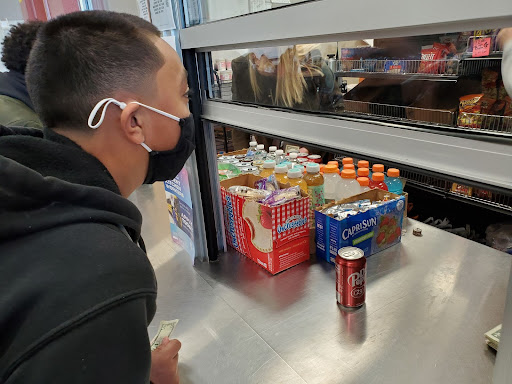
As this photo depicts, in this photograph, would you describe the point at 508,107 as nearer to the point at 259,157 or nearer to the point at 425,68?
the point at 425,68

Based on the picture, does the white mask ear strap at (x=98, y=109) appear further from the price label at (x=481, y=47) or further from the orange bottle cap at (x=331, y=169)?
the orange bottle cap at (x=331, y=169)

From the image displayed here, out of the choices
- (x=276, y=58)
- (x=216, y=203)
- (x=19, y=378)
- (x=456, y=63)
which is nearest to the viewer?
(x=19, y=378)

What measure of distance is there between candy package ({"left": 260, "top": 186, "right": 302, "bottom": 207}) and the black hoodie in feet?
2.34

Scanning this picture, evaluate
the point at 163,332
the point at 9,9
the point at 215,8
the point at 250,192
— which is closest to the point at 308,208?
the point at 250,192

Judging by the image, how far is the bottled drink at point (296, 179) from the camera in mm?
1364

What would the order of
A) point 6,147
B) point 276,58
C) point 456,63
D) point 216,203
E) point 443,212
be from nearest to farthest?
point 6,147 → point 456,63 → point 276,58 → point 216,203 → point 443,212

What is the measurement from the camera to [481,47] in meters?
0.67

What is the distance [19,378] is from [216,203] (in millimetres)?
1006

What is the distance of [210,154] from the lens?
51.4 inches

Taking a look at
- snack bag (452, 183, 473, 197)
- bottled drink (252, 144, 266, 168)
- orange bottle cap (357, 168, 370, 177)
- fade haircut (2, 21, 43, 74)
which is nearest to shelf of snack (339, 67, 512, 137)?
orange bottle cap (357, 168, 370, 177)

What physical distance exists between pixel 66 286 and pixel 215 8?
1.06m

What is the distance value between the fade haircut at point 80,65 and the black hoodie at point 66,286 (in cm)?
12

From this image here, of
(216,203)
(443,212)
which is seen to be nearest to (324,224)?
(216,203)

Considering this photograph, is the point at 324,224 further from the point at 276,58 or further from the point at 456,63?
the point at 456,63
